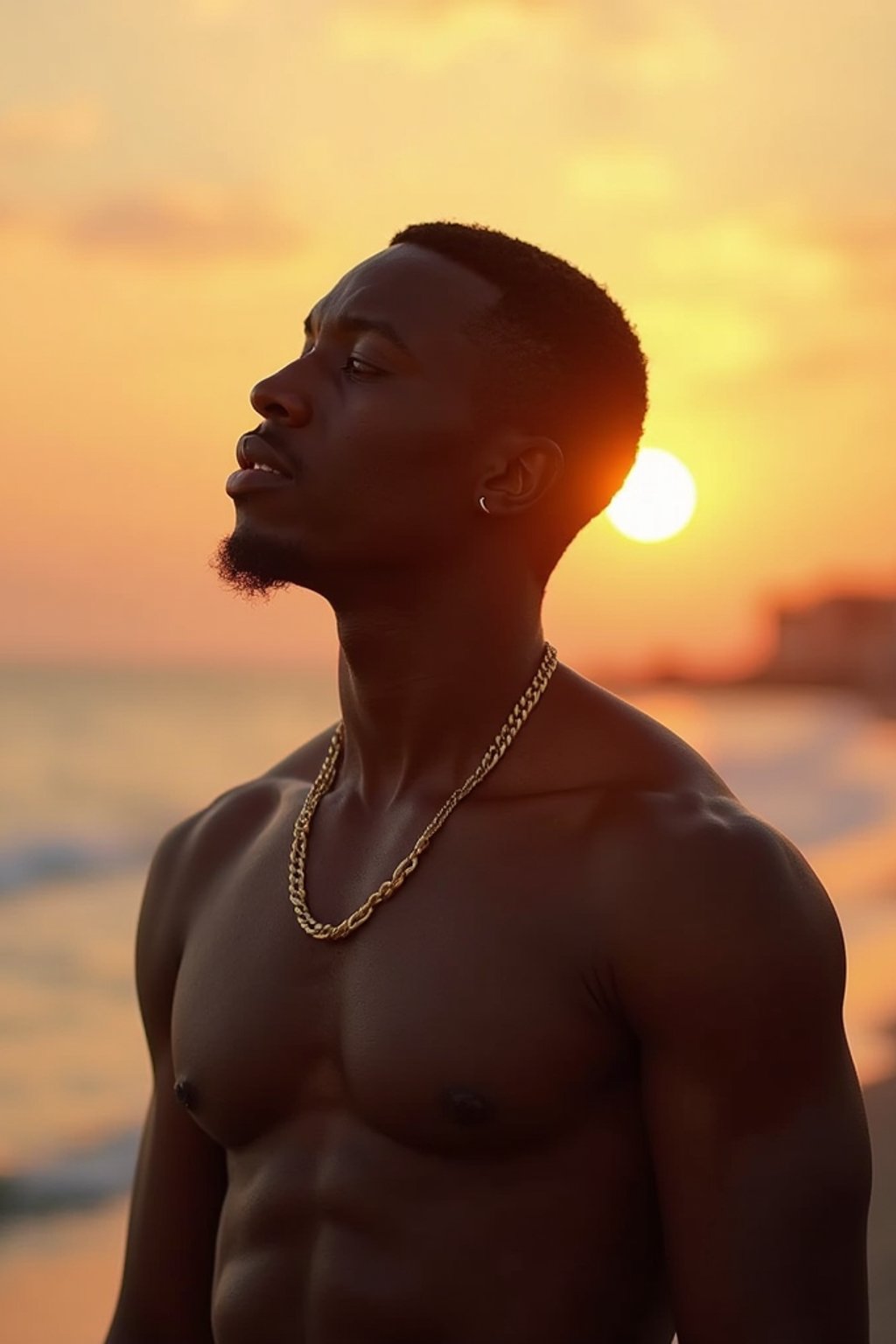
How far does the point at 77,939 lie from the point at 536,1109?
43.6 feet

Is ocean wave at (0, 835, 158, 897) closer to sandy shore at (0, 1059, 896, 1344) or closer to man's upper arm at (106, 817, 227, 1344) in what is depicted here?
sandy shore at (0, 1059, 896, 1344)

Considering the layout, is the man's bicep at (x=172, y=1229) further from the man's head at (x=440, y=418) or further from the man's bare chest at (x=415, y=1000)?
the man's head at (x=440, y=418)

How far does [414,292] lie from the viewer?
3.00 metres

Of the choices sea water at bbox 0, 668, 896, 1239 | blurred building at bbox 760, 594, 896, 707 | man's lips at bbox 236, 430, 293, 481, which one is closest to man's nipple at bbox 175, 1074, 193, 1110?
man's lips at bbox 236, 430, 293, 481

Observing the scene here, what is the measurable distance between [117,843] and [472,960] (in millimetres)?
22124

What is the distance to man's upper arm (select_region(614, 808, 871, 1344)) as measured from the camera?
2465 mm

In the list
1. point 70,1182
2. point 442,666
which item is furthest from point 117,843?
point 442,666

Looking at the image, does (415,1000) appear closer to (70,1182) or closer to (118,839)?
(70,1182)

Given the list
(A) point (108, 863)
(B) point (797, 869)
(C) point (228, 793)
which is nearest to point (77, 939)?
(A) point (108, 863)

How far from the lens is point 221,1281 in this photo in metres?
2.85

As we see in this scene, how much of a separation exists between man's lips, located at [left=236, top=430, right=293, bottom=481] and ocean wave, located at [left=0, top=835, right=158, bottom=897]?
52.4 ft

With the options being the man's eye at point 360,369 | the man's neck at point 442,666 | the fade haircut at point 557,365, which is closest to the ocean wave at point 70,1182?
the man's neck at point 442,666

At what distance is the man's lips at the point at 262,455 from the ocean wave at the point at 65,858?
16.0 meters

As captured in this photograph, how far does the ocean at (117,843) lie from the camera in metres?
9.42
